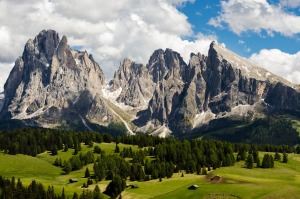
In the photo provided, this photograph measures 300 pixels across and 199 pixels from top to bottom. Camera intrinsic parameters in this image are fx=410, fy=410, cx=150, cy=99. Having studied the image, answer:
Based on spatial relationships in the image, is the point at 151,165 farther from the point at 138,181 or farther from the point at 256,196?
the point at 256,196

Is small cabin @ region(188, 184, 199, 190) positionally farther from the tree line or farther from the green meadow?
the tree line

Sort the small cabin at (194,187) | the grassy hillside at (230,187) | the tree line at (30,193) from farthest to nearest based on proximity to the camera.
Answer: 1. the small cabin at (194,187)
2. the tree line at (30,193)
3. the grassy hillside at (230,187)

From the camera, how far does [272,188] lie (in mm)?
133375

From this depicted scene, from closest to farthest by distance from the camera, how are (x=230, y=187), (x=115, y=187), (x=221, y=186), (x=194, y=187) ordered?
(x=230, y=187) → (x=221, y=186) → (x=194, y=187) → (x=115, y=187)

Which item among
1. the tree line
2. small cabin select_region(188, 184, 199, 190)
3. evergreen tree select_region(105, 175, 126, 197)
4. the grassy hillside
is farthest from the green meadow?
the tree line

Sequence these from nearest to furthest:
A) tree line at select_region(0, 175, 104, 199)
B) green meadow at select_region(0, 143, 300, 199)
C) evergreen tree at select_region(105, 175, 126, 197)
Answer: green meadow at select_region(0, 143, 300, 199) → tree line at select_region(0, 175, 104, 199) → evergreen tree at select_region(105, 175, 126, 197)

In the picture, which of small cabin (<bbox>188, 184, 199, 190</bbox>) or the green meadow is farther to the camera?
small cabin (<bbox>188, 184, 199, 190</bbox>)

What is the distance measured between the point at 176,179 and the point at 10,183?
233 ft

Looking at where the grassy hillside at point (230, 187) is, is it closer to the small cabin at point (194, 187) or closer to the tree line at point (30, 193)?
the small cabin at point (194, 187)

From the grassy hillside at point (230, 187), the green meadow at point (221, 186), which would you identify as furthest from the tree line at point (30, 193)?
the grassy hillside at point (230, 187)

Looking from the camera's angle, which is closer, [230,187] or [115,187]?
[230,187]

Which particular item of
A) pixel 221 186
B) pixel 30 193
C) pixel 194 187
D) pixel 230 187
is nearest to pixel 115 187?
pixel 194 187

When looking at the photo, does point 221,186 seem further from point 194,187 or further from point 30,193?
point 30,193

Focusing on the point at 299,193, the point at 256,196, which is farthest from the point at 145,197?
the point at 299,193
